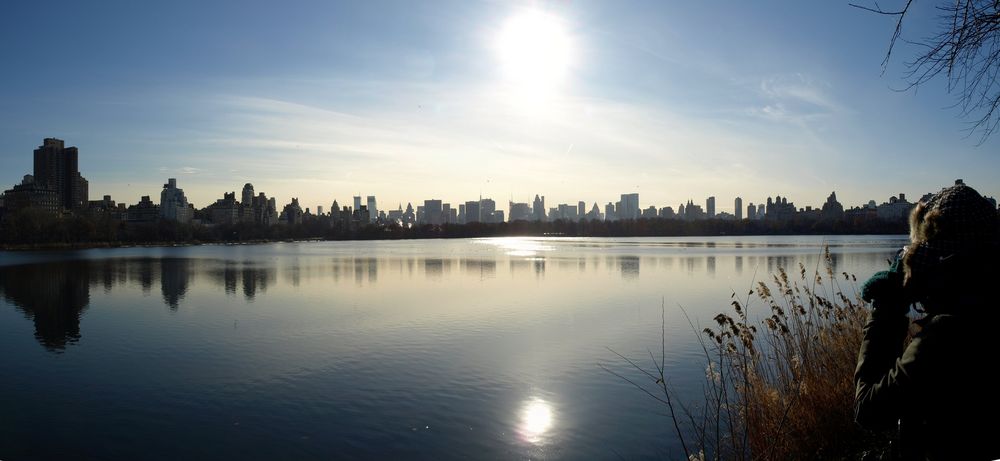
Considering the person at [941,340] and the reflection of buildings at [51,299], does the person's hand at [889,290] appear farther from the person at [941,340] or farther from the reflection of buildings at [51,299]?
the reflection of buildings at [51,299]

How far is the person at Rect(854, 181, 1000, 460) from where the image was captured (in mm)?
2324

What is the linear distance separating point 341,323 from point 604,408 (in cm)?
1088

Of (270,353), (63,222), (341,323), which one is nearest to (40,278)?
(341,323)

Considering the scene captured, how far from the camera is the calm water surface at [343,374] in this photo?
856 centimetres

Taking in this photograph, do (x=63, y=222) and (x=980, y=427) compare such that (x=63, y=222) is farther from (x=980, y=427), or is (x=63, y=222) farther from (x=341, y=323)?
(x=980, y=427)

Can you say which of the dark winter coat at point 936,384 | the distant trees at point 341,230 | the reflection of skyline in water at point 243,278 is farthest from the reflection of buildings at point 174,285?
the distant trees at point 341,230

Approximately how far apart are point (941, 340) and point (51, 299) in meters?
31.3

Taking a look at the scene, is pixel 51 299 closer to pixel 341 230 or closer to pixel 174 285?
pixel 174 285

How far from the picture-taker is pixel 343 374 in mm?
12133

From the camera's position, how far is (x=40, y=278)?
117ft

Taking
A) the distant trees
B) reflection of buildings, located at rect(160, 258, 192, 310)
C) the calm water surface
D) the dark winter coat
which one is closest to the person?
the dark winter coat

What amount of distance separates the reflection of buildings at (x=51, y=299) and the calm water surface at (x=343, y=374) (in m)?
0.22

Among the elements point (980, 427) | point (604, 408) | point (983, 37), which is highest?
point (983, 37)

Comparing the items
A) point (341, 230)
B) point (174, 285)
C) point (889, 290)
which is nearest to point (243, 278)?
point (174, 285)
